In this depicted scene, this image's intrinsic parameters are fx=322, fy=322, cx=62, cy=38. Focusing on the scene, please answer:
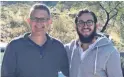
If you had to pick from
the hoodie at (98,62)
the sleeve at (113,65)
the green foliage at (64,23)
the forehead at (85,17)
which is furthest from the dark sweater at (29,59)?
the green foliage at (64,23)

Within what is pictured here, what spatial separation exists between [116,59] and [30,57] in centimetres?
73

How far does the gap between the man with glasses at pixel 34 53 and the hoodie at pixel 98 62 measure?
0.22 meters

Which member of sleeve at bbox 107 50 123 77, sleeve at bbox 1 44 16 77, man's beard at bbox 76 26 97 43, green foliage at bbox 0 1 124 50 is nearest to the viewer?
sleeve at bbox 1 44 16 77

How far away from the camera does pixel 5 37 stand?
15695 mm

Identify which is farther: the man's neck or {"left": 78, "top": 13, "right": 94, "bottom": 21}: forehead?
{"left": 78, "top": 13, "right": 94, "bottom": 21}: forehead

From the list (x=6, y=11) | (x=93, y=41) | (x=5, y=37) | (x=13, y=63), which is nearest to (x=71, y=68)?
(x=93, y=41)

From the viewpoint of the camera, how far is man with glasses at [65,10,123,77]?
276 centimetres

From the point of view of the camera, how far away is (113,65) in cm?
275

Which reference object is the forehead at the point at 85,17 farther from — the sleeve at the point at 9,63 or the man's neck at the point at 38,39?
the sleeve at the point at 9,63

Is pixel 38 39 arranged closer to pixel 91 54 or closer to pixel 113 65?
pixel 91 54

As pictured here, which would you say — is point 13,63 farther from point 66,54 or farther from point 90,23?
point 90,23

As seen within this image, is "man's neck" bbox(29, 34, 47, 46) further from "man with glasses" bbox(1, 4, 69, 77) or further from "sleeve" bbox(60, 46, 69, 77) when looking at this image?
"sleeve" bbox(60, 46, 69, 77)

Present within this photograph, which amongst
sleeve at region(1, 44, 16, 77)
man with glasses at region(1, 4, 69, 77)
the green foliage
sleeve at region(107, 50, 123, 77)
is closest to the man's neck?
man with glasses at region(1, 4, 69, 77)

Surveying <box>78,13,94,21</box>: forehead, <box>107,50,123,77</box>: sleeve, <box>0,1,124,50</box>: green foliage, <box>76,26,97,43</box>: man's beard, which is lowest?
<box>0,1,124,50</box>: green foliage
